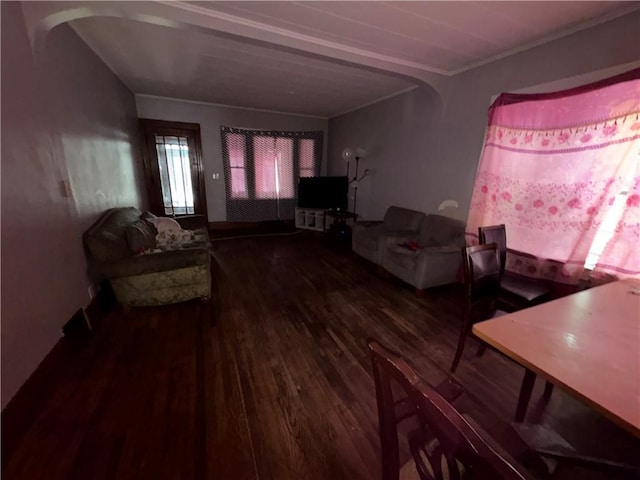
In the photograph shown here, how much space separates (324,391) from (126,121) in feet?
14.6

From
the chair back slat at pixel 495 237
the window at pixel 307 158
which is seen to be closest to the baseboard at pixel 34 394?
the chair back slat at pixel 495 237

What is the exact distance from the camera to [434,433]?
0.55 meters

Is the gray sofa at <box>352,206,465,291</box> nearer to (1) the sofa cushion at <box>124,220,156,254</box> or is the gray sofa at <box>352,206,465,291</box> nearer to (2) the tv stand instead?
(2) the tv stand

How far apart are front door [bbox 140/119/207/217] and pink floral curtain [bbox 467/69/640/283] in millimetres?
4751

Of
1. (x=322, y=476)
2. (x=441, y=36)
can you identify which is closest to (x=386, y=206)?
(x=441, y=36)

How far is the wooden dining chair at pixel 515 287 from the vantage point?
1.98 m

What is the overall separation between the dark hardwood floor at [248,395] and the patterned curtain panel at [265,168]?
329cm

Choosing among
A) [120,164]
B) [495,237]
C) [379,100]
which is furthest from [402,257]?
[120,164]

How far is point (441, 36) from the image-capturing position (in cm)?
220

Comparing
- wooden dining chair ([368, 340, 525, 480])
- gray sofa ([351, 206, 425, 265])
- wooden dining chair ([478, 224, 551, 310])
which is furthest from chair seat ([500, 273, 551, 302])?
wooden dining chair ([368, 340, 525, 480])

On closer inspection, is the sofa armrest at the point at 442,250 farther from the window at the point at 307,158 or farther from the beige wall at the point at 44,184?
the window at the point at 307,158

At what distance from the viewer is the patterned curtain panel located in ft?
17.9

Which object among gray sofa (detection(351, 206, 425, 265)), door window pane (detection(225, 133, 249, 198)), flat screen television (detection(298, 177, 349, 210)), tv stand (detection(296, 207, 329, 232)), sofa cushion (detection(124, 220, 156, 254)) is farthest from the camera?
tv stand (detection(296, 207, 329, 232))

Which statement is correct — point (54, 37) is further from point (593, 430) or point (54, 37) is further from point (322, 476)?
point (593, 430)
